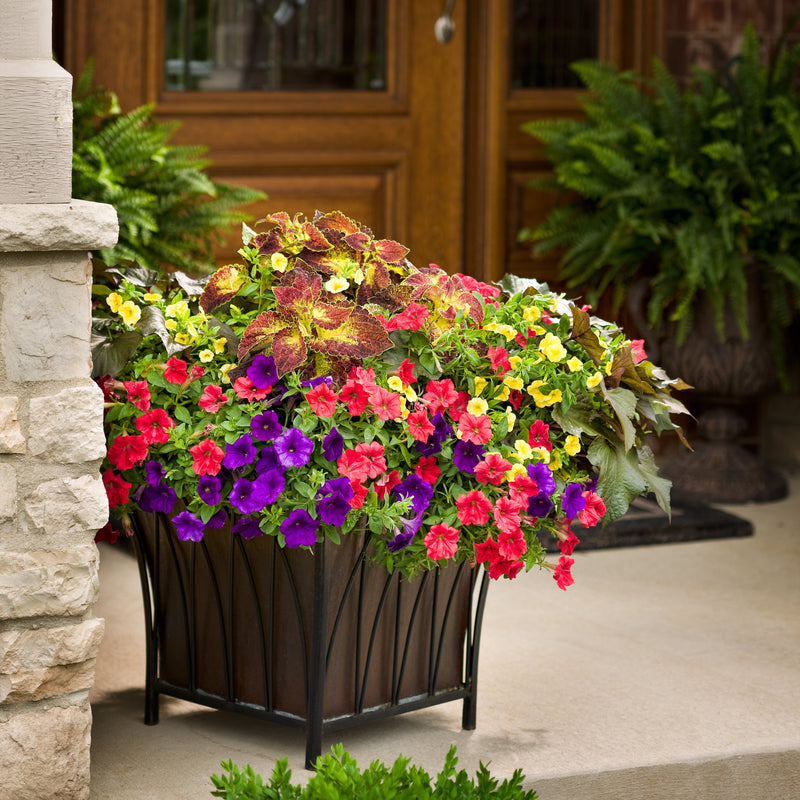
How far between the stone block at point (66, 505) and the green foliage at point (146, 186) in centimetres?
161

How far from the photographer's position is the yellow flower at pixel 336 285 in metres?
2.19

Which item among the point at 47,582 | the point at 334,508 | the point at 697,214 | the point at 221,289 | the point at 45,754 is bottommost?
the point at 45,754

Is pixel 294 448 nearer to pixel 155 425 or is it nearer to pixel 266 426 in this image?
pixel 266 426

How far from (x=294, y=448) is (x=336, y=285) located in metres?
0.31

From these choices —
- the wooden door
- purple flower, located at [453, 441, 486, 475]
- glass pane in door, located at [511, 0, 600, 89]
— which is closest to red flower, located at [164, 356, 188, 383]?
purple flower, located at [453, 441, 486, 475]

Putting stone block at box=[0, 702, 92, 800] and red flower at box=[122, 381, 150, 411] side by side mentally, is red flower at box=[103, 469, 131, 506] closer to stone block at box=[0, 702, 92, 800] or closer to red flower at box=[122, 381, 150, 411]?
red flower at box=[122, 381, 150, 411]

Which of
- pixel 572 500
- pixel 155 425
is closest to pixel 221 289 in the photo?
pixel 155 425

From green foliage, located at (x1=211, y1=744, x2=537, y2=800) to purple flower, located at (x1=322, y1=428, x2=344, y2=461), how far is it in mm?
445

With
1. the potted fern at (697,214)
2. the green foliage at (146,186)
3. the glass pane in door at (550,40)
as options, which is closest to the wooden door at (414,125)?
the glass pane in door at (550,40)

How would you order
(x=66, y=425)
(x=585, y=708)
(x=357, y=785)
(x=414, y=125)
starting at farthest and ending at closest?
1. (x=414, y=125)
2. (x=585, y=708)
3. (x=66, y=425)
4. (x=357, y=785)

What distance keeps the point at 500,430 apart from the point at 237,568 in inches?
20.5

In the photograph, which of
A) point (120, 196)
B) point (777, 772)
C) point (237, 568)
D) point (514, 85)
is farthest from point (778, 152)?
point (237, 568)

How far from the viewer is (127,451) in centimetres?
218

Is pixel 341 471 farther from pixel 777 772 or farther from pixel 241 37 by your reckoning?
pixel 241 37
